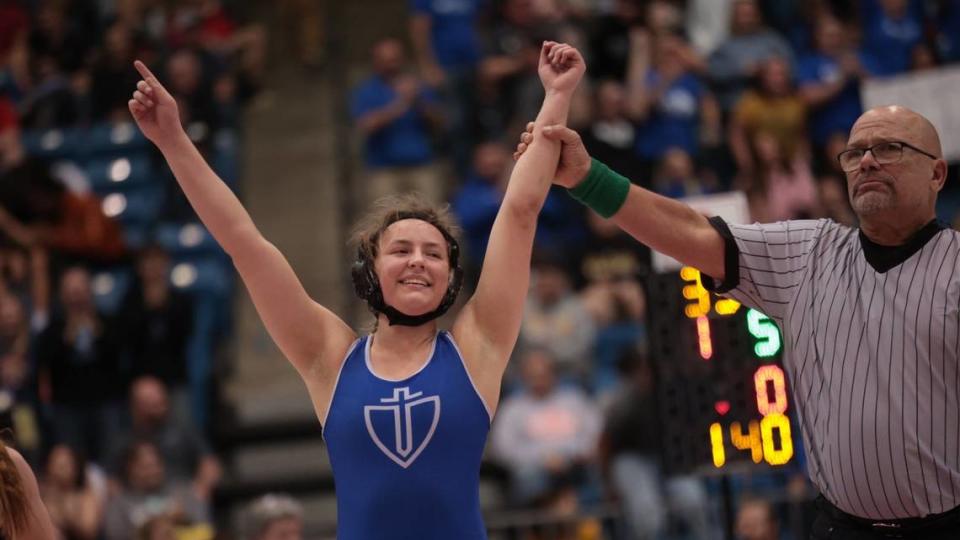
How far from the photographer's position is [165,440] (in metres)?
9.04

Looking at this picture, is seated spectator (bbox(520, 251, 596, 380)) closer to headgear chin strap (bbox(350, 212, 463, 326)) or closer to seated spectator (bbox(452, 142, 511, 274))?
seated spectator (bbox(452, 142, 511, 274))

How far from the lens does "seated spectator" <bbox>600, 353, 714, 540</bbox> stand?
8227 mm

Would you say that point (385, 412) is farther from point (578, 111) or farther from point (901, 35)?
point (901, 35)

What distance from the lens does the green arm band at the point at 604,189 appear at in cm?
433

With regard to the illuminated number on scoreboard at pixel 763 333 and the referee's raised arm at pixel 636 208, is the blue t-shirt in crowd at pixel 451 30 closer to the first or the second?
the illuminated number on scoreboard at pixel 763 333

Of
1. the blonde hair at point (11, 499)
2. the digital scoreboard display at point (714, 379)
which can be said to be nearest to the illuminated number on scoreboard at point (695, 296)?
the digital scoreboard display at point (714, 379)

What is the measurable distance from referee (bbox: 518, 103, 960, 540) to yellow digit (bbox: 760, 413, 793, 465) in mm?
1209

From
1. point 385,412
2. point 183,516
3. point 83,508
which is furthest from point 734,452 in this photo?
point 83,508

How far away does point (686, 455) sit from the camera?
229 inches

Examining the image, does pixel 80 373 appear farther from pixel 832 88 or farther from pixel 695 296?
pixel 832 88

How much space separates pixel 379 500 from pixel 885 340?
4.85 ft

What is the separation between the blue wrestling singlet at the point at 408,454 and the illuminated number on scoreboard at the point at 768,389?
6.26ft

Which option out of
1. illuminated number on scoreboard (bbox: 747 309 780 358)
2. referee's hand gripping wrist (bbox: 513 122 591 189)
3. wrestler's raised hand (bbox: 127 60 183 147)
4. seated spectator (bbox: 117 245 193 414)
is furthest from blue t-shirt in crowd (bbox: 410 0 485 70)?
wrestler's raised hand (bbox: 127 60 183 147)

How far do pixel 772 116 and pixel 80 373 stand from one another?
16.9ft
